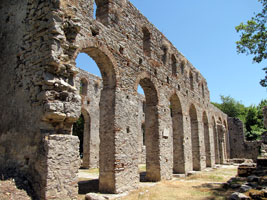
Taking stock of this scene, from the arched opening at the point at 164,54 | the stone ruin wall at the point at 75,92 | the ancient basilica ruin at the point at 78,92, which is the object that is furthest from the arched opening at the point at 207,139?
the arched opening at the point at 164,54

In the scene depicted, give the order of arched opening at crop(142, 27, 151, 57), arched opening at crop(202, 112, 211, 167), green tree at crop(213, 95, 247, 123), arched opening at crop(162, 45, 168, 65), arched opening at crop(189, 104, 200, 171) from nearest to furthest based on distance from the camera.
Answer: arched opening at crop(142, 27, 151, 57) → arched opening at crop(162, 45, 168, 65) → arched opening at crop(189, 104, 200, 171) → arched opening at crop(202, 112, 211, 167) → green tree at crop(213, 95, 247, 123)

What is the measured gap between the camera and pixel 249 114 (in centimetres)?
3291

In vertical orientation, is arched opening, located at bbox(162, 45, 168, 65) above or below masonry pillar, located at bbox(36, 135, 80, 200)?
above

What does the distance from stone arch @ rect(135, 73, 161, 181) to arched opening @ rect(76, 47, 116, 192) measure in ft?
6.43

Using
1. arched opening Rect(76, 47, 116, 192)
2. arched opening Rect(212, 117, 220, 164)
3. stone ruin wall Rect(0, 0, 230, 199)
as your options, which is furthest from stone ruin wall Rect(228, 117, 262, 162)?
arched opening Rect(76, 47, 116, 192)

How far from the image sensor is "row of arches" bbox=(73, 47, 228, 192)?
25.2 feet

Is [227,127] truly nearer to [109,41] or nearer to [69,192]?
[109,41]

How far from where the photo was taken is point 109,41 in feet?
26.6

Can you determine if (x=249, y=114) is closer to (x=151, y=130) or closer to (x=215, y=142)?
(x=215, y=142)

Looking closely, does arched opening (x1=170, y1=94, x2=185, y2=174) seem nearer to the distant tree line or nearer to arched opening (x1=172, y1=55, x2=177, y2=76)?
arched opening (x1=172, y1=55, x2=177, y2=76)

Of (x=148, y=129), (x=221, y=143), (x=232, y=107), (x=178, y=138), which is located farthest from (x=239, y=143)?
(x=148, y=129)

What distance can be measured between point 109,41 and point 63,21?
2.97 m

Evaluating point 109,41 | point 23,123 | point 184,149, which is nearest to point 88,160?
point 184,149

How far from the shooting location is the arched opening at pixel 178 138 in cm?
1293
